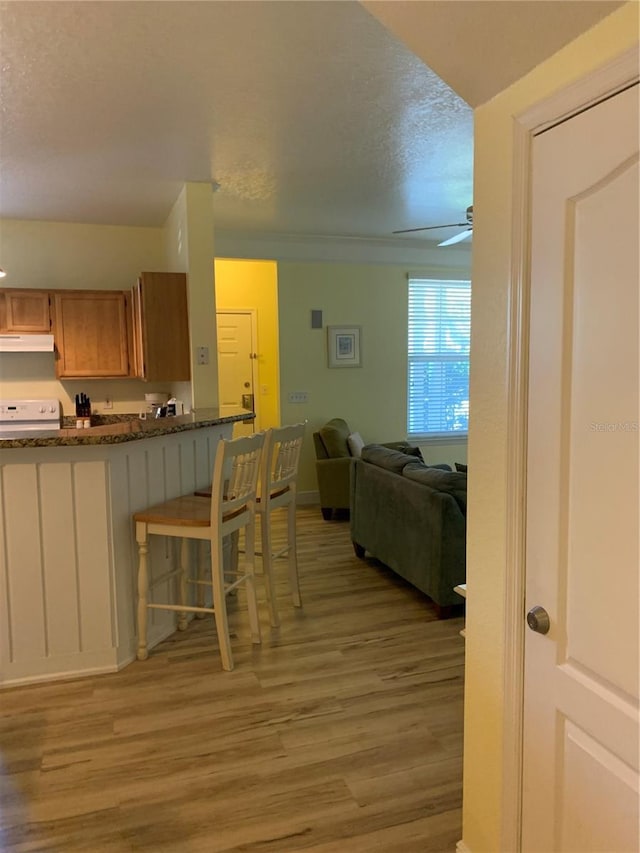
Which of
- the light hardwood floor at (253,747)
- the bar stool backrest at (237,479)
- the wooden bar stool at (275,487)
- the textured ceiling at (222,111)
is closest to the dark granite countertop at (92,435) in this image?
the bar stool backrest at (237,479)

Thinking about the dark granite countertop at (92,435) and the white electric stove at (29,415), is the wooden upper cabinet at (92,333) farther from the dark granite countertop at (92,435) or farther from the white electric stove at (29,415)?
the dark granite countertop at (92,435)

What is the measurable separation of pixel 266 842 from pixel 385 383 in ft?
16.6

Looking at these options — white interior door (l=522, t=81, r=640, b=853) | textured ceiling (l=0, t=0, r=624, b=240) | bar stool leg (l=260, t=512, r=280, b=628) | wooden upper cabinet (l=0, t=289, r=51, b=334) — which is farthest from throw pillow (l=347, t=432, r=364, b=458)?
white interior door (l=522, t=81, r=640, b=853)

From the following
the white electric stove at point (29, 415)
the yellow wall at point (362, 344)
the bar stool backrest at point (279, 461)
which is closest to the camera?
the bar stool backrest at point (279, 461)

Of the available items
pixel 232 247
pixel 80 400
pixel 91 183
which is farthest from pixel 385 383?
pixel 91 183

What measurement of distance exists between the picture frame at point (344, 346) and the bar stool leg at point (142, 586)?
3719 mm

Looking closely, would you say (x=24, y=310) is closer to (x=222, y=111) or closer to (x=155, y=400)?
(x=155, y=400)

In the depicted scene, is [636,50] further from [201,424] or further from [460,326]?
[460,326]

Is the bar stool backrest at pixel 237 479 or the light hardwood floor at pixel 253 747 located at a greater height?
the bar stool backrest at pixel 237 479

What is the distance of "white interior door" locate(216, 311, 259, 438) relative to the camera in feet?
21.5

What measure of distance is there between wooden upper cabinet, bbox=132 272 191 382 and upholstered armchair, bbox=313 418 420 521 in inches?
67.4

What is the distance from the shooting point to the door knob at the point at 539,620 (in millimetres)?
1281

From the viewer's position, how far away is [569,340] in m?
1.19

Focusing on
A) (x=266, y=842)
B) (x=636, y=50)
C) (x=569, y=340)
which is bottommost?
(x=266, y=842)
